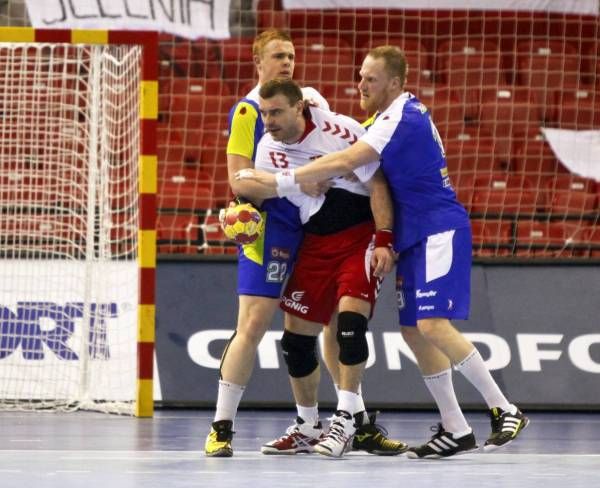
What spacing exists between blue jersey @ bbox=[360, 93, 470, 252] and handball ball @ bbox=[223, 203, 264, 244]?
2.07ft

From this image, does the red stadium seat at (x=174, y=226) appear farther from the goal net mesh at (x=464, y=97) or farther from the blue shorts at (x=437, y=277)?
the blue shorts at (x=437, y=277)

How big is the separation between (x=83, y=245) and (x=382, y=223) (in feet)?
10.7

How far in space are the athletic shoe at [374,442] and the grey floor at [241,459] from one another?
54 millimetres

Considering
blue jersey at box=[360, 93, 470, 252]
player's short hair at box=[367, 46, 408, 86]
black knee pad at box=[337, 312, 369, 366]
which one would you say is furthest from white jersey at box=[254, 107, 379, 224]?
black knee pad at box=[337, 312, 369, 366]

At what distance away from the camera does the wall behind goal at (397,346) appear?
28.8ft

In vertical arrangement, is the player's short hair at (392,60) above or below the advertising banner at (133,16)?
below

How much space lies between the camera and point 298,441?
662 cm

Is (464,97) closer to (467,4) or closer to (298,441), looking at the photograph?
(467,4)

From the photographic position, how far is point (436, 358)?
6504 mm

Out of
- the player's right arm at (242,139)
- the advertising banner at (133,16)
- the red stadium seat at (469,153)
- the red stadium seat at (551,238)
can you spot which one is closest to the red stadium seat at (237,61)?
the advertising banner at (133,16)

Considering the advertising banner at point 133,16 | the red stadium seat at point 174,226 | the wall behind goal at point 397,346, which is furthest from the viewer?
the advertising banner at point 133,16

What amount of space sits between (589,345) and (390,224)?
9.75 feet

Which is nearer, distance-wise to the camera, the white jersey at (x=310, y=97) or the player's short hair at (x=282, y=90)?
the player's short hair at (x=282, y=90)

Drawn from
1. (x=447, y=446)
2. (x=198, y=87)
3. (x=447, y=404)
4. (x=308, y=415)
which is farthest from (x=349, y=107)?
(x=447, y=446)
